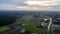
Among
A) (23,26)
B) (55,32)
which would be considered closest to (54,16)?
(55,32)

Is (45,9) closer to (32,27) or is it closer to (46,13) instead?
(46,13)

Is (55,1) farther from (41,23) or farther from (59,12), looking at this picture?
(41,23)

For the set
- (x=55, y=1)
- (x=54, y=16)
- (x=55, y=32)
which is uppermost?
(x=55, y=1)

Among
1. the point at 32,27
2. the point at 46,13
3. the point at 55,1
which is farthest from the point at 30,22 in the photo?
the point at 55,1

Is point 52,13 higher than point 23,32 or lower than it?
higher

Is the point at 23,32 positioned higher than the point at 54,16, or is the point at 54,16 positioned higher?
the point at 54,16

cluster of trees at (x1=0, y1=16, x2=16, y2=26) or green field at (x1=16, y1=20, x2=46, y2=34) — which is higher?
cluster of trees at (x1=0, y1=16, x2=16, y2=26)

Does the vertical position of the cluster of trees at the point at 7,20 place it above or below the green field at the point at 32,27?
above
